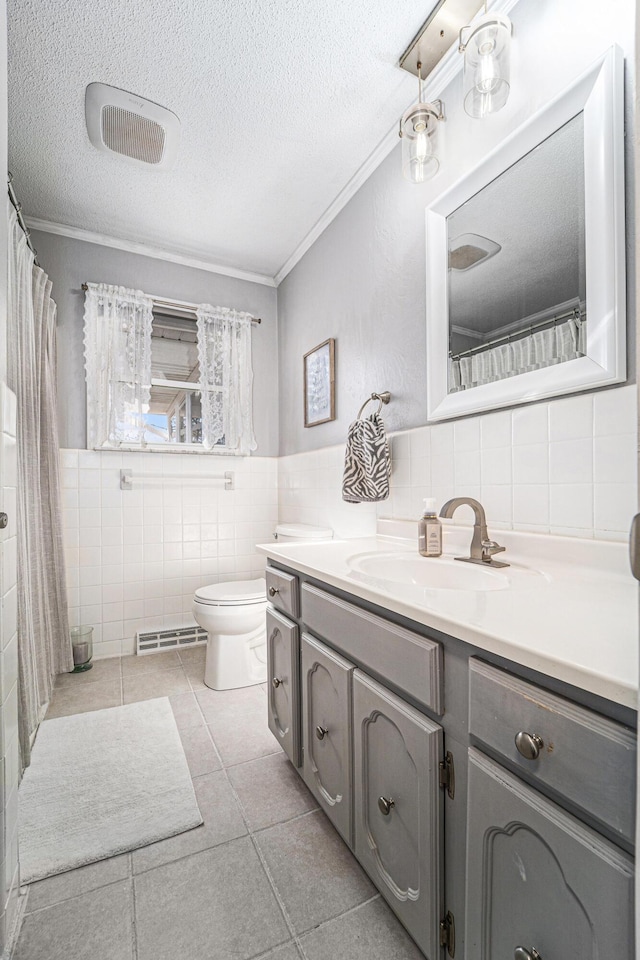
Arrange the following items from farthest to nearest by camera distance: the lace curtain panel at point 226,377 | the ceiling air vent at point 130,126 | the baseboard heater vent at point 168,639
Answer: the lace curtain panel at point 226,377 < the baseboard heater vent at point 168,639 < the ceiling air vent at point 130,126

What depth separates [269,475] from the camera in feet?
Answer: 10.1

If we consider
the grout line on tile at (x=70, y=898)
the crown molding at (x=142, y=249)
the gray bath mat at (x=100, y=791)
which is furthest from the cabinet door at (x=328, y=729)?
the crown molding at (x=142, y=249)

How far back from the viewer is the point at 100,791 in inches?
57.9

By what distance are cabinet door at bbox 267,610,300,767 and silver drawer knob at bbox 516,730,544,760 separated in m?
0.85

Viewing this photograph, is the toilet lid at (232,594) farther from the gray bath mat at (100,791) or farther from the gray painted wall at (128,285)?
the gray painted wall at (128,285)

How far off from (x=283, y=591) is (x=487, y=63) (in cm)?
158

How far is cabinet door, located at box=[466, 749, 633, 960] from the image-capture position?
1.65ft

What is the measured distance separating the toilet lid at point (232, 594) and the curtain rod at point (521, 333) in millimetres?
1348

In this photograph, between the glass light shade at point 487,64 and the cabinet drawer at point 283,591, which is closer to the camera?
the glass light shade at point 487,64

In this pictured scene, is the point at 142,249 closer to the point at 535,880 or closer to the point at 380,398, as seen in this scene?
the point at 380,398

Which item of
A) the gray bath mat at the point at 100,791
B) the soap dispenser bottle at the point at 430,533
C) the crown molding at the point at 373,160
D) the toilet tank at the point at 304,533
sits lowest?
the gray bath mat at the point at 100,791

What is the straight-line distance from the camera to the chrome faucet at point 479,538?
1202 millimetres

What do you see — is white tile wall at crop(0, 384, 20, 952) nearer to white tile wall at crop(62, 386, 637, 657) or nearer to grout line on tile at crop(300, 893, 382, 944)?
grout line on tile at crop(300, 893, 382, 944)

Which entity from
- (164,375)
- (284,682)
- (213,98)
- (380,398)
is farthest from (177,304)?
(284,682)
